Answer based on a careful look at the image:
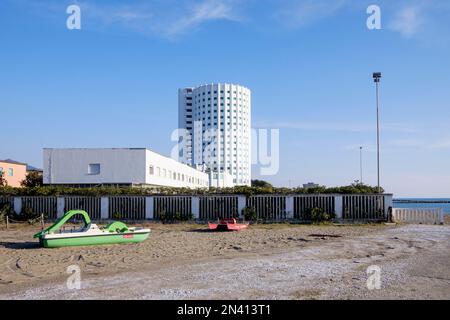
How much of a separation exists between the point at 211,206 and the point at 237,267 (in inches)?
781

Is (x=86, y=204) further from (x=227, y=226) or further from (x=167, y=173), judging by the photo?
(x=167, y=173)

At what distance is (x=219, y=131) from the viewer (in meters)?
176

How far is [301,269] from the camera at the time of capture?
14.7 meters

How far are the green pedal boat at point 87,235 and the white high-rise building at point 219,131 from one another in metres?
147

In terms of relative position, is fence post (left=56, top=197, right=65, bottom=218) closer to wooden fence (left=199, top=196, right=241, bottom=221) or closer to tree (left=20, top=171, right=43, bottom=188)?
wooden fence (left=199, top=196, right=241, bottom=221)

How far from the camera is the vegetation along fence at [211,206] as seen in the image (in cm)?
3375

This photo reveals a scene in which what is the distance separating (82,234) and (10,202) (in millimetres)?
18161

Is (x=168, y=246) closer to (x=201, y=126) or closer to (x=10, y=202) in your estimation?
(x=10, y=202)

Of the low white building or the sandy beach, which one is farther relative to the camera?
the low white building

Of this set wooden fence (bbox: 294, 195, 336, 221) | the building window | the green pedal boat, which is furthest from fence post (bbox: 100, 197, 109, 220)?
wooden fence (bbox: 294, 195, 336, 221)

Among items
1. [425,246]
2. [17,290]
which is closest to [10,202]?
[17,290]

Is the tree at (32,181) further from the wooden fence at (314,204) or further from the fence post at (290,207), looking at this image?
the wooden fence at (314,204)

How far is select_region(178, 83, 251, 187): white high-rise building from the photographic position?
6811 inches

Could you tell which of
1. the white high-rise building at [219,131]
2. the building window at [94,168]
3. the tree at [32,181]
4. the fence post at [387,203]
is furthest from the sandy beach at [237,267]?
the white high-rise building at [219,131]
